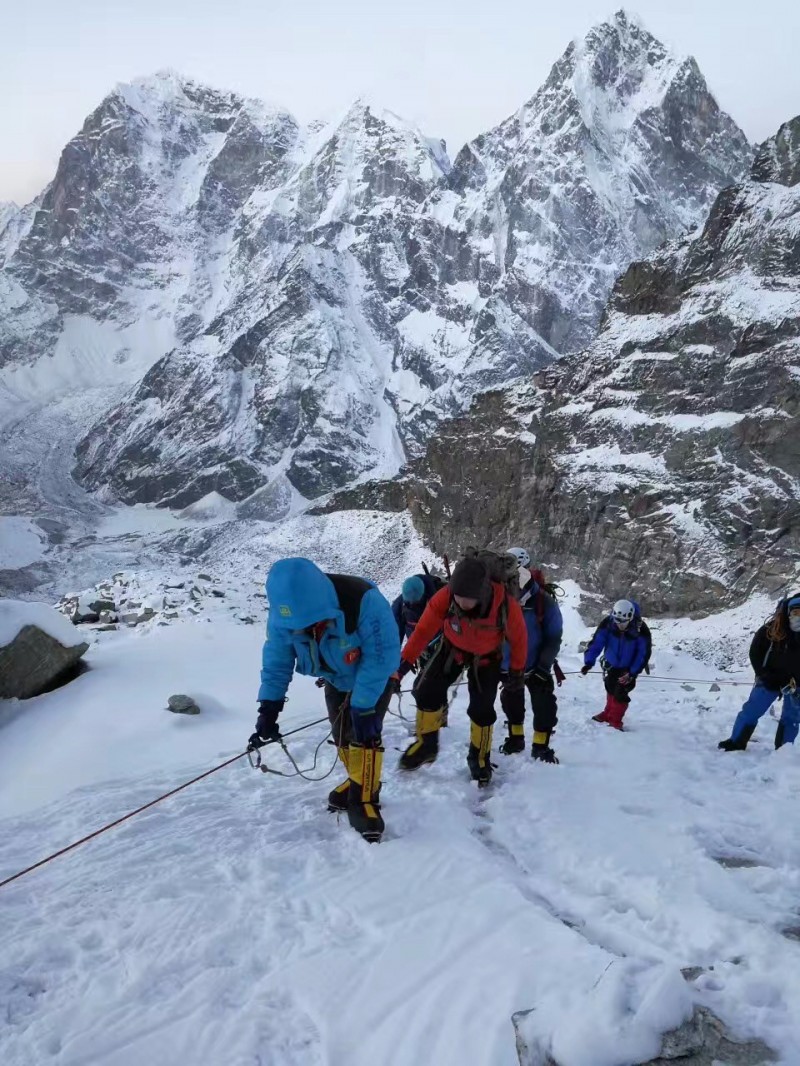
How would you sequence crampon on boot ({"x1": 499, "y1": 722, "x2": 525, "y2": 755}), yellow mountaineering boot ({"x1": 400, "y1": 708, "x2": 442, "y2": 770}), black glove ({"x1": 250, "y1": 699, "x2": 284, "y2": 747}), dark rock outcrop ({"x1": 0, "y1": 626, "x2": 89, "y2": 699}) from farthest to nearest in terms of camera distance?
1. dark rock outcrop ({"x1": 0, "y1": 626, "x2": 89, "y2": 699})
2. crampon on boot ({"x1": 499, "y1": 722, "x2": 525, "y2": 755})
3. yellow mountaineering boot ({"x1": 400, "y1": 708, "x2": 442, "y2": 770})
4. black glove ({"x1": 250, "y1": 699, "x2": 284, "y2": 747})

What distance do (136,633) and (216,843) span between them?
10.3 metres

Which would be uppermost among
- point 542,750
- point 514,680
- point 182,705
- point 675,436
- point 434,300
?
point 434,300

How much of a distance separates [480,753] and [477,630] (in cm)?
124

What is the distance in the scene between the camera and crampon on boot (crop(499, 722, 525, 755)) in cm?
718

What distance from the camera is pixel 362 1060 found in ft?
9.66

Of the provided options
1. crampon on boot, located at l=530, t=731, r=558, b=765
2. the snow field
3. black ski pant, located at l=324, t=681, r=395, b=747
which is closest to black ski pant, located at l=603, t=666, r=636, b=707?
→ the snow field

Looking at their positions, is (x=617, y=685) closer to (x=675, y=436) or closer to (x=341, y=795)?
(x=341, y=795)

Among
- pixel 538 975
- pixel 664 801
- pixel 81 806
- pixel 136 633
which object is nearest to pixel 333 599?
pixel 538 975

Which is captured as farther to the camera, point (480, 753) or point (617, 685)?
point (617, 685)

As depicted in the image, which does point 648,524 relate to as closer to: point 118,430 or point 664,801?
point 664,801

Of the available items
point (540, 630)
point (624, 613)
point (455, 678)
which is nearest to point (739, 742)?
point (624, 613)

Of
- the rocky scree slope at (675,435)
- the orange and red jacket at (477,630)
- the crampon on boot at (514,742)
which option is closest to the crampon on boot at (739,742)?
the crampon on boot at (514,742)

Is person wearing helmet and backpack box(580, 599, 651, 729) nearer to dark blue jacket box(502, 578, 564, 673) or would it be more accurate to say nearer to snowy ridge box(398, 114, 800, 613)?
dark blue jacket box(502, 578, 564, 673)

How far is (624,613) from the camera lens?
8.76 m
